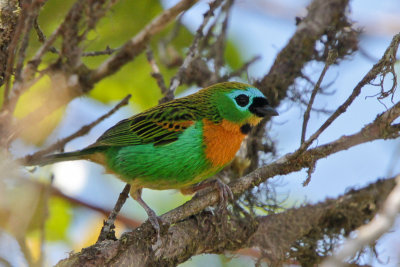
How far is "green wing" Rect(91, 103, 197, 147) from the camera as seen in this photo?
4.64 metres

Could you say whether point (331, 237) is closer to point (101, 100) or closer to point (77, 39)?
point (77, 39)

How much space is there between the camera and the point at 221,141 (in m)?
4.52

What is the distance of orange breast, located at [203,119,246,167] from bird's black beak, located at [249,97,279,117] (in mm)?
213

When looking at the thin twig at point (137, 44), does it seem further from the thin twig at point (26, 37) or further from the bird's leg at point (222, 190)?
the thin twig at point (26, 37)

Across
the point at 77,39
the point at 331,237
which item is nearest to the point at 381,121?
the point at 331,237

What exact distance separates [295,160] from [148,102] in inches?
109

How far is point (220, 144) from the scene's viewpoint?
14.7ft

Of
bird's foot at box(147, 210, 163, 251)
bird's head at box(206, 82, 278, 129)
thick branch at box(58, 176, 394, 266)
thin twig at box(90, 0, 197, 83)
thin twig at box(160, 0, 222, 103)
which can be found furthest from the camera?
bird's head at box(206, 82, 278, 129)

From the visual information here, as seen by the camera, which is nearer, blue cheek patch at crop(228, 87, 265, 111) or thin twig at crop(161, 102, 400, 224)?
thin twig at crop(161, 102, 400, 224)

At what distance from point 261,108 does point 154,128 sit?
3.26ft

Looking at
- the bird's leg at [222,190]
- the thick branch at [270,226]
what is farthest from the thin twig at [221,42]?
the thick branch at [270,226]

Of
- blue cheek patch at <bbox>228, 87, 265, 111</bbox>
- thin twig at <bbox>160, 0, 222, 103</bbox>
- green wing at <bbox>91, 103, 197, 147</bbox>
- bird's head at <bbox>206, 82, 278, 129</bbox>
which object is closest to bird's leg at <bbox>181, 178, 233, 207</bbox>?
green wing at <bbox>91, 103, 197, 147</bbox>

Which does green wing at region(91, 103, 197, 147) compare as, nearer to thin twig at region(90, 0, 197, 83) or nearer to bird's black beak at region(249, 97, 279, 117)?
bird's black beak at region(249, 97, 279, 117)

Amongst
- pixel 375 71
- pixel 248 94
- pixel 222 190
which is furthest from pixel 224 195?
pixel 375 71
